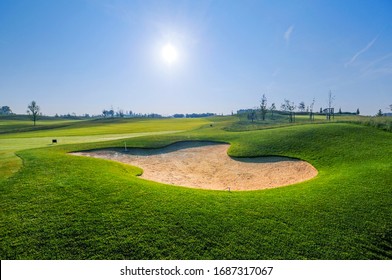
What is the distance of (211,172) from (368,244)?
42.9 ft

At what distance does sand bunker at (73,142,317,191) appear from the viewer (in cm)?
1625

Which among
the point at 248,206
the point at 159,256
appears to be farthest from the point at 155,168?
the point at 159,256

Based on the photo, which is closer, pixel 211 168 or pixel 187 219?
pixel 187 219

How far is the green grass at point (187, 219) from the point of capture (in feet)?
23.1

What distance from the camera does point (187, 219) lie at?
8617 millimetres

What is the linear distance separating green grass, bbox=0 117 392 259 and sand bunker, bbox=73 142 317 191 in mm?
3845

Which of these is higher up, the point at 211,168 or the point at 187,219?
the point at 187,219

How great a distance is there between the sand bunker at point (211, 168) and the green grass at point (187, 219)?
3.84 metres

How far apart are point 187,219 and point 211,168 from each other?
40.2 ft

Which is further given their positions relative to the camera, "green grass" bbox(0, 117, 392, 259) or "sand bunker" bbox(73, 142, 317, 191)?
"sand bunker" bbox(73, 142, 317, 191)

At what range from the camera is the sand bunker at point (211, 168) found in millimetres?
16255

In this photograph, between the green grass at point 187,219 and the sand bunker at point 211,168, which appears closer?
the green grass at point 187,219

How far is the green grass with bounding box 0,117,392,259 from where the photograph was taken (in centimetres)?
704

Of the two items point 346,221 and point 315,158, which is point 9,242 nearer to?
point 346,221
